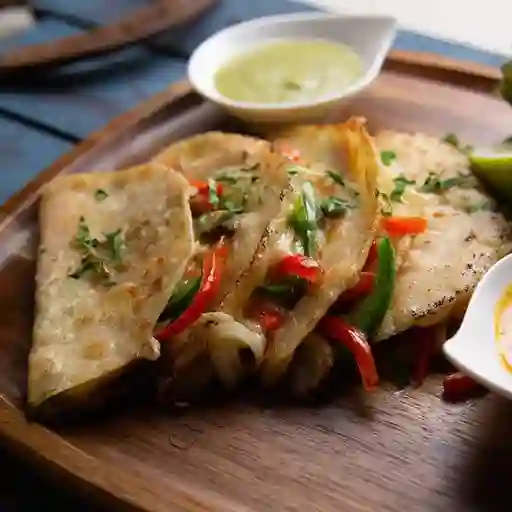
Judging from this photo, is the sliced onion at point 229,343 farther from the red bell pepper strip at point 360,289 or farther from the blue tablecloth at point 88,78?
the blue tablecloth at point 88,78

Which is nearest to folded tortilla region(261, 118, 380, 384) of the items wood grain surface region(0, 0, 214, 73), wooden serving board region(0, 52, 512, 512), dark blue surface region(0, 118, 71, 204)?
wooden serving board region(0, 52, 512, 512)

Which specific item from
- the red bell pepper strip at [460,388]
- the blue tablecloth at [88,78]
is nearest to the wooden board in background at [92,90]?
the blue tablecloth at [88,78]

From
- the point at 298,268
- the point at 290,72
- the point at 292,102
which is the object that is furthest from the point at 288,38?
the point at 298,268

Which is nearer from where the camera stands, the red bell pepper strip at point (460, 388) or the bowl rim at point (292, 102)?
the red bell pepper strip at point (460, 388)

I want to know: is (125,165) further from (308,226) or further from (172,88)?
(308,226)

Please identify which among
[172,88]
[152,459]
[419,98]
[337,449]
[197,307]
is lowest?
[152,459]

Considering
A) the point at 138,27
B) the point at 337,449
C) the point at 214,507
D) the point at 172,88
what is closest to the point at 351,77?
the point at 172,88
